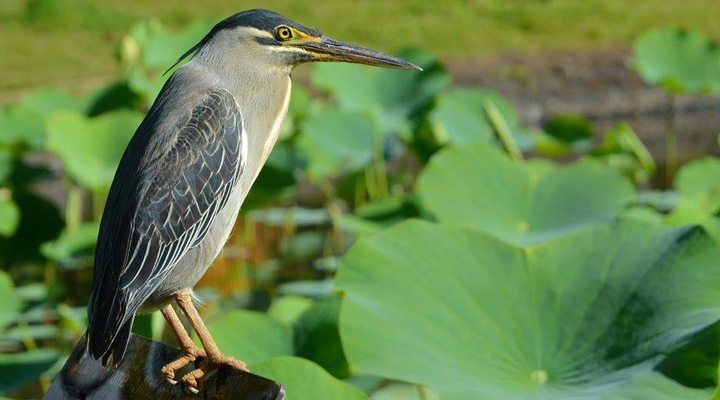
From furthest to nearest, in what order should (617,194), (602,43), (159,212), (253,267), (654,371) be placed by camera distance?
(602,43)
(253,267)
(617,194)
(654,371)
(159,212)

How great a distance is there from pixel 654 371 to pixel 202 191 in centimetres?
69

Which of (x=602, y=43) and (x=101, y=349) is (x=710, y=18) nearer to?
(x=602, y=43)

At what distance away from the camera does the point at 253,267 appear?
5.02 metres

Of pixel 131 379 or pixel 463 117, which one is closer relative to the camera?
pixel 131 379

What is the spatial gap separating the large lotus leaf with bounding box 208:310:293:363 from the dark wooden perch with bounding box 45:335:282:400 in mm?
814

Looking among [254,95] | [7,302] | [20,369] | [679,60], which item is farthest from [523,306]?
[679,60]

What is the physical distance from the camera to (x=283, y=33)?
184 cm

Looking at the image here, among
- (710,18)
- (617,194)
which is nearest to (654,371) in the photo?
(617,194)

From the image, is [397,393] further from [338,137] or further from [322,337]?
[338,137]

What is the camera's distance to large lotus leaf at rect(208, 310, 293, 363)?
2.39 metres

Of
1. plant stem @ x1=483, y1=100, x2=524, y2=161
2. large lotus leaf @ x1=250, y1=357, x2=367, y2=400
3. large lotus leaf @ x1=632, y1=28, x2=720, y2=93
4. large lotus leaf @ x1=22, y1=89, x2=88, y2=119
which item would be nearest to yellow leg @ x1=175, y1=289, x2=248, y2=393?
large lotus leaf @ x1=250, y1=357, x2=367, y2=400

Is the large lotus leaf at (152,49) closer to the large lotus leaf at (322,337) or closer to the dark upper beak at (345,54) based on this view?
the large lotus leaf at (322,337)

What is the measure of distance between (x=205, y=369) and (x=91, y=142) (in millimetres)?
2497

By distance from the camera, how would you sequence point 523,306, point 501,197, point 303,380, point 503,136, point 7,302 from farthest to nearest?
point 503,136, point 7,302, point 501,197, point 523,306, point 303,380
